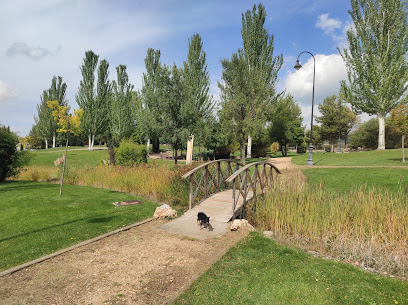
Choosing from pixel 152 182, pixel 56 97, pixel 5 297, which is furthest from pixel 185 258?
pixel 56 97

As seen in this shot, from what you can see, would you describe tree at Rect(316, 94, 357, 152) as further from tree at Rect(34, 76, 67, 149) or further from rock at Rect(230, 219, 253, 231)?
tree at Rect(34, 76, 67, 149)

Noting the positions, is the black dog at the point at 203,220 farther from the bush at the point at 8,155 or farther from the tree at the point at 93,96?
the tree at the point at 93,96

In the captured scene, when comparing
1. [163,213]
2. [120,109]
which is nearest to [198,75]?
[120,109]

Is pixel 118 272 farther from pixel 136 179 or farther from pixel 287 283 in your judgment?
pixel 136 179

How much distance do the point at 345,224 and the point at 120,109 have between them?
3205cm

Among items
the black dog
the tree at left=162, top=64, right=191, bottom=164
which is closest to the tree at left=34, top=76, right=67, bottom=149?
the tree at left=162, top=64, right=191, bottom=164

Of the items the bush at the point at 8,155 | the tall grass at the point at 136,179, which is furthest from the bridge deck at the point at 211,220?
the bush at the point at 8,155

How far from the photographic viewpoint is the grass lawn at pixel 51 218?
4.68 meters

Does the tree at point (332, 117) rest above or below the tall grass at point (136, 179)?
above

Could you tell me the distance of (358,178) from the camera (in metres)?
11.2

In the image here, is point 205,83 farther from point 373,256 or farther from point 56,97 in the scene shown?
point 56,97

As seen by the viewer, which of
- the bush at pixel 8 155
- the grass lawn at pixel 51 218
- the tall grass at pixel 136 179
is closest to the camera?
the grass lawn at pixel 51 218

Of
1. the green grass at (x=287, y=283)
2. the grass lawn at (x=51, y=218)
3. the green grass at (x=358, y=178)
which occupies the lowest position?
the green grass at (x=287, y=283)

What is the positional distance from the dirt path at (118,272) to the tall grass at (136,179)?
11.9ft
